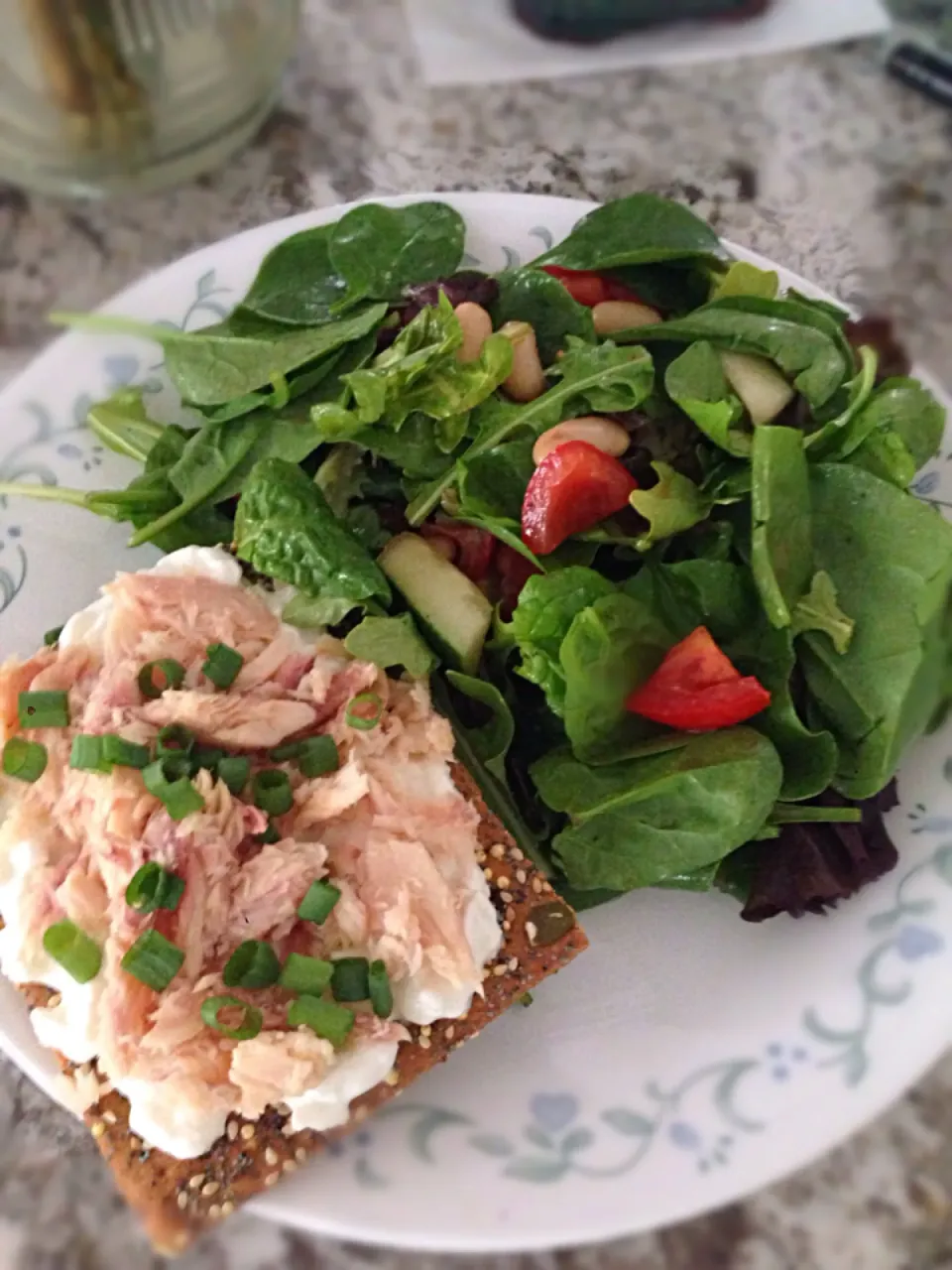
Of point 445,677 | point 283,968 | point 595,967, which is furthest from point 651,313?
point 283,968


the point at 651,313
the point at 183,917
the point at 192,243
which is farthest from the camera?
the point at 192,243

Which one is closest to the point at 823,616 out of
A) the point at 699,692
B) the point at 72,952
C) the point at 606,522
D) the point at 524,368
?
the point at 699,692

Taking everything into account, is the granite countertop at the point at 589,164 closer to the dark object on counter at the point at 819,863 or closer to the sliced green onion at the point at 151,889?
the dark object on counter at the point at 819,863

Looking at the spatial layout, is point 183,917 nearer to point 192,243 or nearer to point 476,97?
point 192,243

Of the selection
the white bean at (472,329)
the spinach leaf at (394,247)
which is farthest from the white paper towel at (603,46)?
the white bean at (472,329)

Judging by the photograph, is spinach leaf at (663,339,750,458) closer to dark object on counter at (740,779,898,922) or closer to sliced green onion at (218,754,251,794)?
dark object on counter at (740,779,898,922)

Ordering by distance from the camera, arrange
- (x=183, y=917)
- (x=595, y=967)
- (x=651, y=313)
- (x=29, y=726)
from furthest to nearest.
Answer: (x=651, y=313) → (x=595, y=967) → (x=29, y=726) → (x=183, y=917)

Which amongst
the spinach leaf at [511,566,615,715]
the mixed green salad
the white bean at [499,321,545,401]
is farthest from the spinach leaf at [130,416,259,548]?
the spinach leaf at [511,566,615,715]
